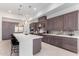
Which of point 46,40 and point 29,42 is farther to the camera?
point 46,40

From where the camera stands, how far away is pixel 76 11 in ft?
16.2

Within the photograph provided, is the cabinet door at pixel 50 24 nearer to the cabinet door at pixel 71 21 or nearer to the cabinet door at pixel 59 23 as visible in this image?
the cabinet door at pixel 59 23

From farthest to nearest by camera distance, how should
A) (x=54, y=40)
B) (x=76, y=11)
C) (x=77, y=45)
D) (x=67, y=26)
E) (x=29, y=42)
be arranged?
1. (x=54, y=40)
2. (x=67, y=26)
3. (x=76, y=11)
4. (x=77, y=45)
5. (x=29, y=42)

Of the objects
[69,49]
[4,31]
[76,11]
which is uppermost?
[76,11]

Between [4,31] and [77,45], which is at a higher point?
[4,31]

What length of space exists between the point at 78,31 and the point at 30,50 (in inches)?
118

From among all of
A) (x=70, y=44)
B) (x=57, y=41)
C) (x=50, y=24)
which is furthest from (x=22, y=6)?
(x=70, y=44)

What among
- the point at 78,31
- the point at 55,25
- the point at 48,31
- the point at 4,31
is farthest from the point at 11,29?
the point at 78,31

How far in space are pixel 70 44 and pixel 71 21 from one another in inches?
53.9

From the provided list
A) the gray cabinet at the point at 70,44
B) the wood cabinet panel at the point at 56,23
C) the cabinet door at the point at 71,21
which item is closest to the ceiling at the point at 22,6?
the wood cabinet panel at the point at 56,23

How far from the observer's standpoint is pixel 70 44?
500cm

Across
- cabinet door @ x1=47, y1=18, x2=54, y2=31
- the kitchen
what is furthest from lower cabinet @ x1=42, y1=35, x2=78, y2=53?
cabinet door @ x1=47, y1=18, x2=54, y2=31

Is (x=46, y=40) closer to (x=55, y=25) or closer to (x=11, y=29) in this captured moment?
(x=55, y=25)

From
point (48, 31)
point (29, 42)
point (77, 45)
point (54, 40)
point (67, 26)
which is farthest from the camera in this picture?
point (48, 31)
